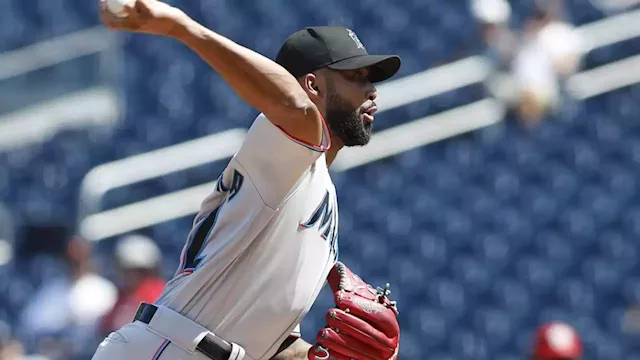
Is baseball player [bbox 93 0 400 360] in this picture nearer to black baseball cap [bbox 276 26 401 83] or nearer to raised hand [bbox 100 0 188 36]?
black baseball cap [bbox 276 26 401 83]

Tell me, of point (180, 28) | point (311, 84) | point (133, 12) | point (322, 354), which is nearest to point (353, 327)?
point (322, 354)

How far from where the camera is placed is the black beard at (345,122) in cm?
292

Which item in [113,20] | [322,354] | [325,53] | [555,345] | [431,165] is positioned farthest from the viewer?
[431,165]

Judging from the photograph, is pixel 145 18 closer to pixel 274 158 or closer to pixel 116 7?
pixel 116 7

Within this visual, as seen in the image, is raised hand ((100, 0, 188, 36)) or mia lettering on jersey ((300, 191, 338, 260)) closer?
raised hand ((100, 0, 188, 36))

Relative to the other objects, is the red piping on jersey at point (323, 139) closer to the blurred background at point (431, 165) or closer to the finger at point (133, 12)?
the finger at point (133, 12)

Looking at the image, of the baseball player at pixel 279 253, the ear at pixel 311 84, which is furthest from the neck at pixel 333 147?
the ear at pixel 311 84

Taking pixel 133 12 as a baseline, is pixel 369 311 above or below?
below

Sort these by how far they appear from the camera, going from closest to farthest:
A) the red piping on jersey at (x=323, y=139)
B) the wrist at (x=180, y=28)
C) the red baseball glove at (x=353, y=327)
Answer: the wrist at (x=180, y=28)
the red piping on jersey at (x=323, y=139)
the red baseball glove at (x=353, y=327)

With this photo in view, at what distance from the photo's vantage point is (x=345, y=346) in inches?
112

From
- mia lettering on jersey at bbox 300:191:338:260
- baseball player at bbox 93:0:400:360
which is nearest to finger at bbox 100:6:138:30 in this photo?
baseball player at bbox 93:0:400:360

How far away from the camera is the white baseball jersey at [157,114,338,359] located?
2697mm

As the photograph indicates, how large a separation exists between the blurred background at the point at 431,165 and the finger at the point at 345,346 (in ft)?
12.8

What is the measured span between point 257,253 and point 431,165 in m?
4.57
